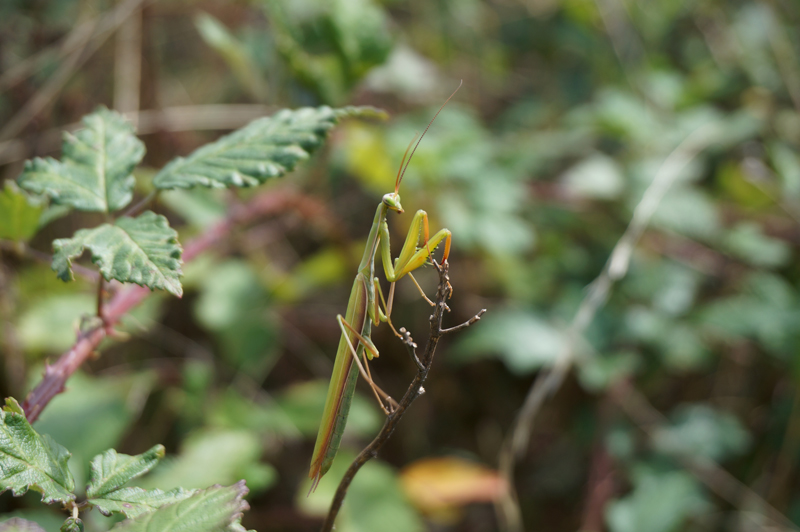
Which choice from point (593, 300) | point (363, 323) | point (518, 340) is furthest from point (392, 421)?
point (518, 340)

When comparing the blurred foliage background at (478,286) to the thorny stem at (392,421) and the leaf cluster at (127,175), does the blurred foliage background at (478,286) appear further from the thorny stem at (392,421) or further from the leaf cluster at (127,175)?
the thorny stem at (392,421)

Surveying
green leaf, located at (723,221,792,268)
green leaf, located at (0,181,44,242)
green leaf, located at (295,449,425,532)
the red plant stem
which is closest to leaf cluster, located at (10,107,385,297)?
green leaf, located at (0,181,44,242)

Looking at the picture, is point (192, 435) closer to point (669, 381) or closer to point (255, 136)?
point (255, 136)

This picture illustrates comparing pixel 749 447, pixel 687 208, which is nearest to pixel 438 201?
pixel 687 208

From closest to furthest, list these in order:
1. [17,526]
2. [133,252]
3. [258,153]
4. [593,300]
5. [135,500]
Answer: [17,526]
[135,500]
[133,252]
[258,153]
[593,300]

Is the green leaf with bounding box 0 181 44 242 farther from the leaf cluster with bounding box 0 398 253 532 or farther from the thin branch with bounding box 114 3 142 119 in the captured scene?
the thin branch with bounding box 114 3 142 119

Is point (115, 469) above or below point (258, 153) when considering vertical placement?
below

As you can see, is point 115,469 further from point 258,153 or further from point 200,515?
point 258,153
